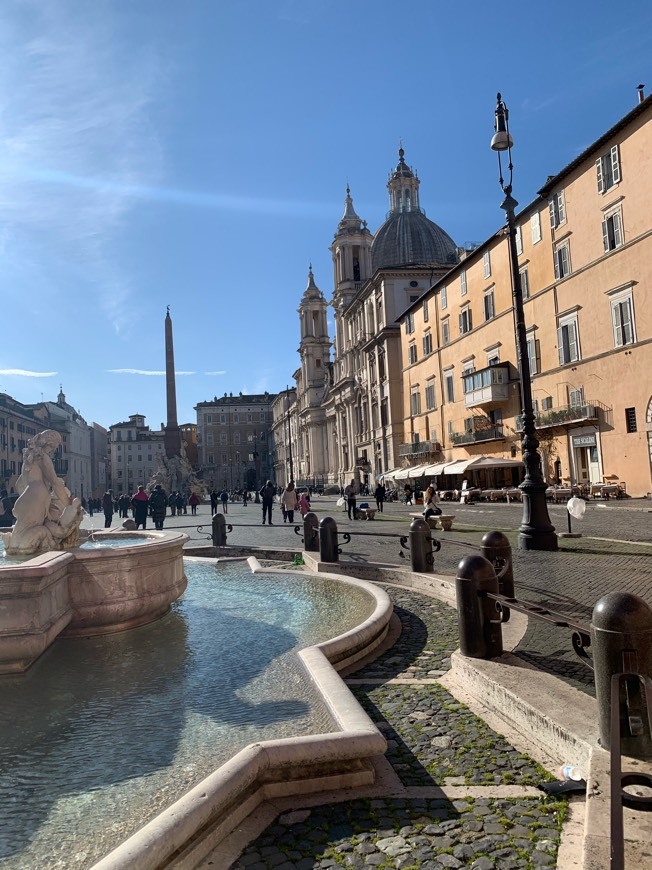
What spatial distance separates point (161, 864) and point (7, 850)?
72 cm

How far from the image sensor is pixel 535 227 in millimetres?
32188

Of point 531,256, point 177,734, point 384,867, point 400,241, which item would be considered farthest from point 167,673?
point 400,241

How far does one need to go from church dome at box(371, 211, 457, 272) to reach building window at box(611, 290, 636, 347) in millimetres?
37872

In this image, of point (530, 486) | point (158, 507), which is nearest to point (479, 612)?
point (530, 486)

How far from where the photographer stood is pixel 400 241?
65188mm

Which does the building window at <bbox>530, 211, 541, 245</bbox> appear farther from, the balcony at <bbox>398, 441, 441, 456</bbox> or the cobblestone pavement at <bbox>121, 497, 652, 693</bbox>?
the balcony at <bbox>398, 441, 441, 456</bbox>

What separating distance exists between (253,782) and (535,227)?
3305 centimetres

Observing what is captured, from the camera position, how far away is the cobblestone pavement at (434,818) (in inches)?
105

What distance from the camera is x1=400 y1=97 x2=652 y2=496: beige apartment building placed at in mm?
24953

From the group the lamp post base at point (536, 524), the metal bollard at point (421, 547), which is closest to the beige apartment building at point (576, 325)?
the lamp post base at point (536, 524)

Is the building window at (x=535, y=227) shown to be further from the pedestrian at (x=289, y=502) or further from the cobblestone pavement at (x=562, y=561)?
the pedestrian at (x=289, y=502)

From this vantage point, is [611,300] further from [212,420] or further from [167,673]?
[212,420]

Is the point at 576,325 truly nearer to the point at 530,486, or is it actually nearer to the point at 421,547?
the point at 530,486

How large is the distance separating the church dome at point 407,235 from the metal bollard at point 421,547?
179ft
